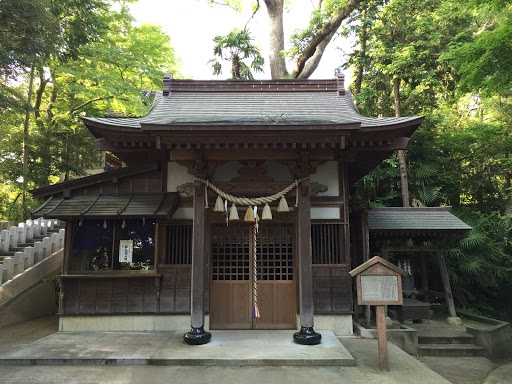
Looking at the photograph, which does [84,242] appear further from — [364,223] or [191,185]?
[364,223]

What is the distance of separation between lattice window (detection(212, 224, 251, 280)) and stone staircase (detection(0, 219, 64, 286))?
5.78m

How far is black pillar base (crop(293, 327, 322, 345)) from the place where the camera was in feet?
20.2

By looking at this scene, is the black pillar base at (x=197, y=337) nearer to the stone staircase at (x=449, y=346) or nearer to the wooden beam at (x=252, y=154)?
the wooden beam at (x=252, y=154)

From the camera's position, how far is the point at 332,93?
8508 millimetres

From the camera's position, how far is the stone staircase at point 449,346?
7.97 m

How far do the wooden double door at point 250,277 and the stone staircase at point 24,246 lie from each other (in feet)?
19.2

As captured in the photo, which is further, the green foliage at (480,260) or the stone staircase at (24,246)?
the green foliage at (480,260)

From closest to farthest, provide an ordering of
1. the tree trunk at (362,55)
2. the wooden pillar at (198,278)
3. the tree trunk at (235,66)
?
the wooden pillar at (198,278), the tree trunk at (362,55), the tree trunk at (235,66)

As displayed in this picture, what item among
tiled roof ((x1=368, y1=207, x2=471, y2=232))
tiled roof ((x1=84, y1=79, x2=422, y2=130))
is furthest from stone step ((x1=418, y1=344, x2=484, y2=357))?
tiled roof ((x1=84, y1=79, x2=422, y2=130))

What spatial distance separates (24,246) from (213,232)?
780cm

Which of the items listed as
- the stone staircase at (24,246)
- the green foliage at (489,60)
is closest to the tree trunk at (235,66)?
the green foliage at (489,60)

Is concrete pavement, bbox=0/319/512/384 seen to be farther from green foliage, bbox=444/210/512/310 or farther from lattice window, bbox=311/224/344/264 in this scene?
green foliage, bbox=444/210/512/310

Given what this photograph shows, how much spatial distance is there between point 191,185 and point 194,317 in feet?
8.46

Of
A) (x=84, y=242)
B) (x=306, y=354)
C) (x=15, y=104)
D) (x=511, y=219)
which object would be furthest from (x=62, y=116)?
(x=511, y=219)
